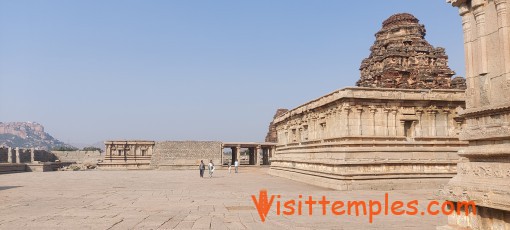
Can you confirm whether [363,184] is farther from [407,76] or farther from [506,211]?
[407,76]

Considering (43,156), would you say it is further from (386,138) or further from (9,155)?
(386,138)

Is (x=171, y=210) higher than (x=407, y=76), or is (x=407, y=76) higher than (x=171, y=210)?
(x=407, y=76)

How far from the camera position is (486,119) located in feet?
19.8

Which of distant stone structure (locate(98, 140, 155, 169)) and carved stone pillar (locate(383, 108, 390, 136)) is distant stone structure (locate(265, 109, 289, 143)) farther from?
carved stone pillar (locate(383, 108, 390, 136))

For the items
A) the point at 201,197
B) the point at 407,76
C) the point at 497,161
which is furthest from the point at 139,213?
the point at 407,76

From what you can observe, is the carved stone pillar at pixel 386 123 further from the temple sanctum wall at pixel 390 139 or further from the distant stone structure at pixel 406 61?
the distant stone structure at pixel 406 61

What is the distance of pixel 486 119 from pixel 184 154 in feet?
158

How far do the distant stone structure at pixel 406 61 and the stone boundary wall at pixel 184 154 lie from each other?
2094 cm

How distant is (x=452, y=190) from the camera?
6375mm

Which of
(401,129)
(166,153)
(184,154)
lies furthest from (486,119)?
(166,153)

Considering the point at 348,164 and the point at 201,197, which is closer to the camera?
the point at 201,197

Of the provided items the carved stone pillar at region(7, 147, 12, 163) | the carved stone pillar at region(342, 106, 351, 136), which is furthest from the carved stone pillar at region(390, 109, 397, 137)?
the carved stone pillar at region(7, 147, 12, 163)

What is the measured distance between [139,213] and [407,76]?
3589 cm

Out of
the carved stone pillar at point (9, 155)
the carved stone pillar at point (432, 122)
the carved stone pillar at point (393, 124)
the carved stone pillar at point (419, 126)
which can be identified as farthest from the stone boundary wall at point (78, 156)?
the carved stone pillar at point (432, 122)
